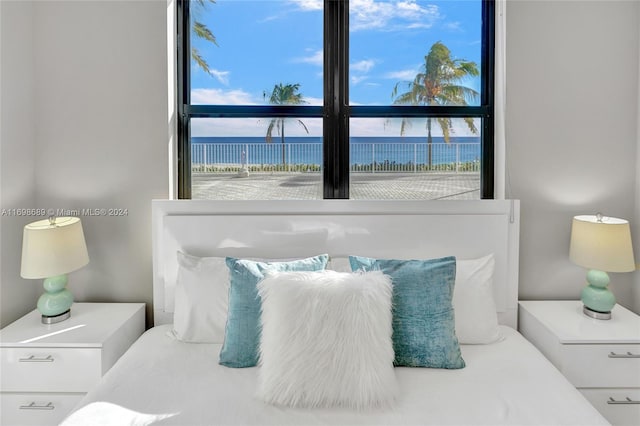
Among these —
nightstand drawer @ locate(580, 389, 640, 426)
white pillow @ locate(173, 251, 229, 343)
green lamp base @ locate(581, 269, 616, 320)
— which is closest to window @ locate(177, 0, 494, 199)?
white pillow @ locate(173, 251, 229, 343)

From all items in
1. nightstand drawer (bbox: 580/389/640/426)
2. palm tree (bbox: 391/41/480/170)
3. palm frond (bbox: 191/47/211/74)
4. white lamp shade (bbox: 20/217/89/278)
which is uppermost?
palm frond (bbox: 191/47/211/74)

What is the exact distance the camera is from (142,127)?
2.07 meters

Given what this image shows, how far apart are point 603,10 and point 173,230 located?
2.53 metres

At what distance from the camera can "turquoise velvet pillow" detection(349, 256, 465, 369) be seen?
1.50 metres

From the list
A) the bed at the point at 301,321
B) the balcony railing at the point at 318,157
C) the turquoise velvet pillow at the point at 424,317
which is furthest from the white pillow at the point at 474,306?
the balcony railing at the point at 318,157

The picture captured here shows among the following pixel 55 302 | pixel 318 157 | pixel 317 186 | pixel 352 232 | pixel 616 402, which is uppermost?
pixel 318 157

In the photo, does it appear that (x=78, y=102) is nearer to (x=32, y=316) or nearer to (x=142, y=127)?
(x=142, y=127)

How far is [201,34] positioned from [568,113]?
6.70 feet

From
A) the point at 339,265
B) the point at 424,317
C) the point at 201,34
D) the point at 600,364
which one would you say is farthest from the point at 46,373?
the point at 600,364

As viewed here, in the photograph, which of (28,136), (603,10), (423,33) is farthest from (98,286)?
(603,10)

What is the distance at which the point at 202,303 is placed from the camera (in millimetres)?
1724

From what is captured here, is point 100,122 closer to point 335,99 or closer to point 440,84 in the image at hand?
point 335,99

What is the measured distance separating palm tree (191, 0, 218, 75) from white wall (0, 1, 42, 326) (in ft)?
2.67

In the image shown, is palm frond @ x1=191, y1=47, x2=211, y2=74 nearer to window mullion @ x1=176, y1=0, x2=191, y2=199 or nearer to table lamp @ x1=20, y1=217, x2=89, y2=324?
window mullion @ x1=176, y1=0, x2=191, y2=199
